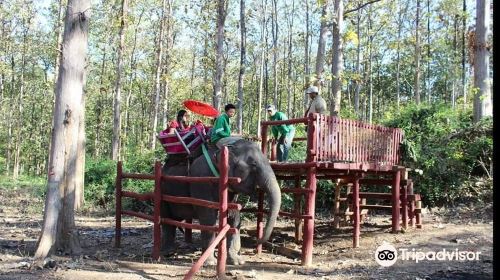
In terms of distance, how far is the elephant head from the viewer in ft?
26.4

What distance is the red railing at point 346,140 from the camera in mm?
8320

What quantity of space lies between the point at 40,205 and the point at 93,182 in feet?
7.14

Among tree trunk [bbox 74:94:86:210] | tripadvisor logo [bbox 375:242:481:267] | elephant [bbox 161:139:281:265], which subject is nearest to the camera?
tripadvisor logo [bbox 375:242:481:267]

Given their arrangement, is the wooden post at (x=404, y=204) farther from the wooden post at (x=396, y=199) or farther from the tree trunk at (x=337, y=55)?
the tree trunk at (x=337, y=55)

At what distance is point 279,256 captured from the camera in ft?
30.7

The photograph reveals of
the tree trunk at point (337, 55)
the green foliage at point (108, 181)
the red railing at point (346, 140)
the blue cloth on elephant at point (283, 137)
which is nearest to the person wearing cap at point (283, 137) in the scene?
the blue cloth on elephant at point (283, 137)

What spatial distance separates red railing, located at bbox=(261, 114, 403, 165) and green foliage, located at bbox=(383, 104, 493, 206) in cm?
254

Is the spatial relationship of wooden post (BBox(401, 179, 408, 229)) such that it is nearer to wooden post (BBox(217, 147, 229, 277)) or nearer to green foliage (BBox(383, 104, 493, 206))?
green foliage (BBox(383, 104, 493, 206))

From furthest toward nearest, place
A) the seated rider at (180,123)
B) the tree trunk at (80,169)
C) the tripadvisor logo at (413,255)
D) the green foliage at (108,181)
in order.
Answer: the green foliage at (108,181) < the tree trunk at (80,169) < the seated rider at (180,123) < the tripadvisor logo at (413,255)

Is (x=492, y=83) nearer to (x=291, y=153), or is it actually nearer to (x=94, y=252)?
(x=94, y=252)

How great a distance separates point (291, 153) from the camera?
16.1 meters

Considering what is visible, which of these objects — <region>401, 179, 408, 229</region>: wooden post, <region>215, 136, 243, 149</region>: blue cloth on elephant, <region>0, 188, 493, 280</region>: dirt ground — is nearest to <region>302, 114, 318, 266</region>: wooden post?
<region>0, 188, 493, 280</region>: dirt ground

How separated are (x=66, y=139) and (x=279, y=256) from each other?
435 cm

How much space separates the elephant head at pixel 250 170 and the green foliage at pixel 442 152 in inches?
222
